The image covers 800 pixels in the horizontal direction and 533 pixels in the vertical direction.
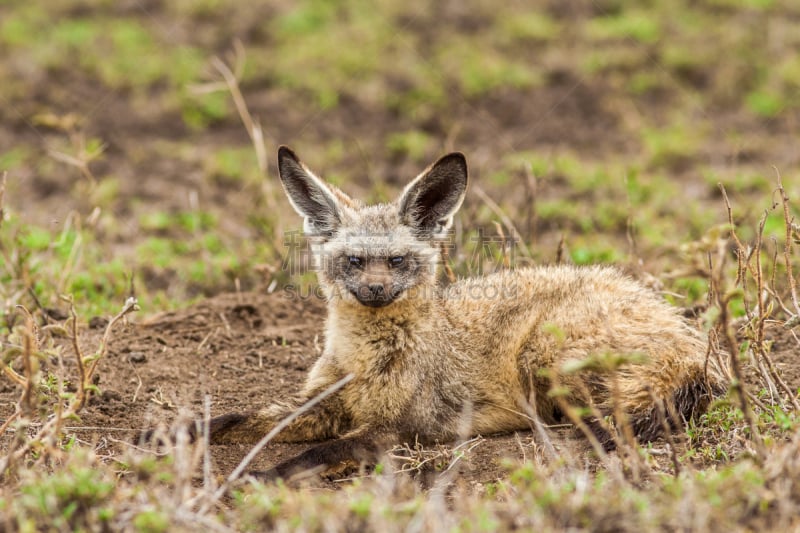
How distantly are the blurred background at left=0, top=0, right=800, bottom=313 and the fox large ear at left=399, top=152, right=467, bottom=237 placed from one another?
1.33m

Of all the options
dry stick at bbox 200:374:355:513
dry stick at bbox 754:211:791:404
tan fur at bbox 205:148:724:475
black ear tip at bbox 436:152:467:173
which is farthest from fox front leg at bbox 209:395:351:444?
dry stick at bbox 754:211:791:404

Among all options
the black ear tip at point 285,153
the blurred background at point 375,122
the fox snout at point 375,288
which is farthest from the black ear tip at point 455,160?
the blurred background at point 375,122

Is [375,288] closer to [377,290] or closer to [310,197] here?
[377,290]

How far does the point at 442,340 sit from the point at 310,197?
1238 millimetres

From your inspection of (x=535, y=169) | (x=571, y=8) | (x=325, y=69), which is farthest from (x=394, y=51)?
(x=535, y=169)

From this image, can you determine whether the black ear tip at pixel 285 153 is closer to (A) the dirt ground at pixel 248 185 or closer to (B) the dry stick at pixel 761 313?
(A) the dirt ground at pixel 248 185

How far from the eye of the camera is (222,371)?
5.77 metres

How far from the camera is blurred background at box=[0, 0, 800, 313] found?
7645 mm

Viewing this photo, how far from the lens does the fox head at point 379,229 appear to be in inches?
210

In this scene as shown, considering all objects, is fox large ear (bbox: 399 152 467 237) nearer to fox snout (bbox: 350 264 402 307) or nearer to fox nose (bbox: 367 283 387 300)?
fox snout (bbox: 350 264 402 307)

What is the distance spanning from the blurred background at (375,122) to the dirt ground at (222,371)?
0.52 metres

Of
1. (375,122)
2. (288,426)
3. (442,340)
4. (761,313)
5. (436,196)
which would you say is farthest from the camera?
(375,122)

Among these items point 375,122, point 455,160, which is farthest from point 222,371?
point 375,122

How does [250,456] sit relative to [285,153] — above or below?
below
